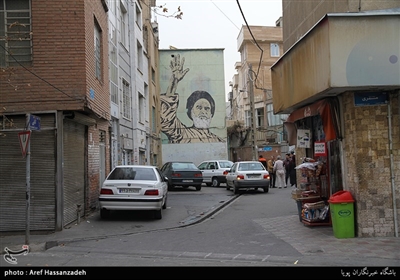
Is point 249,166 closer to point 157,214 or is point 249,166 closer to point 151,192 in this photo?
point 157,214

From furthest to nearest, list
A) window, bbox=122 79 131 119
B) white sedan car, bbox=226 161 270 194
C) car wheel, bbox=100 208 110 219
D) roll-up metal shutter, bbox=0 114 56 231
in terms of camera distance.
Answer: white sedan car, bbox=226 161 270 194 < window, bbox=122 79 131 119 < car wheel, bbox=100 208 110 219 < roll-up metal shutter, bbox=0 114 56 231

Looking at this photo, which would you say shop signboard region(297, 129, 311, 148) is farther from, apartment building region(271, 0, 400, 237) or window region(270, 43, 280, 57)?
window region(270, 43, 280, 57)

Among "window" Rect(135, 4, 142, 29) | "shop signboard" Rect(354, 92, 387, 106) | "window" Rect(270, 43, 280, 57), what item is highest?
"window" Rect(270, 43, 280, 57)

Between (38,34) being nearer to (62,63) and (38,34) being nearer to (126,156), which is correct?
(62,63)

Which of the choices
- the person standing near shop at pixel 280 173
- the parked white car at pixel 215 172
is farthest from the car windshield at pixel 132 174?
the parked white car at pixel 215 172

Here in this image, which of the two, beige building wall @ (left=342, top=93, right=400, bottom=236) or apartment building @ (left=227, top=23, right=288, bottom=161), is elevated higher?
apartment building @ (left=227, top=23, right=288, bottom=161)

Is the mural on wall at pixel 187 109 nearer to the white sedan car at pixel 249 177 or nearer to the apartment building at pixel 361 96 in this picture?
the white sedan car at pixel 249 177

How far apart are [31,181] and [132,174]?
300 cm

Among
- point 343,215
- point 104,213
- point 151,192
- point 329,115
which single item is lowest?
point 104,213

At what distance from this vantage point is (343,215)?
9188mm

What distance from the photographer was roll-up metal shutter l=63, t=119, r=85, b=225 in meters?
11.0

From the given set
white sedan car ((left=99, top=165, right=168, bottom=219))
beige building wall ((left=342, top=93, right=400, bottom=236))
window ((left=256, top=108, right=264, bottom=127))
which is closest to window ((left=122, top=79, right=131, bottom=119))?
white sedan car ((left=99, top=165, right=168, bottom=219))

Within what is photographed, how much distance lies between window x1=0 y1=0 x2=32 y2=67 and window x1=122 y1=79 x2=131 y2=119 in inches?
382

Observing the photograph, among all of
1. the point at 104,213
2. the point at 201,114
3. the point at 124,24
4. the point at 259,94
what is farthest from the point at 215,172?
the point at 259,94
